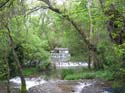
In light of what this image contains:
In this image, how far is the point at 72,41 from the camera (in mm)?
32188

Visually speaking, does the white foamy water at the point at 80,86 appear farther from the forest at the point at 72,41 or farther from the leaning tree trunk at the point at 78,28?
the leaning tree trunk at the point at 78,28

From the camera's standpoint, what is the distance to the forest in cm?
1461

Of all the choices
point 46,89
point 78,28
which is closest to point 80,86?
point 46,89

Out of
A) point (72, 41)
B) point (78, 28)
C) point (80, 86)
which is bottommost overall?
point (80, 86)

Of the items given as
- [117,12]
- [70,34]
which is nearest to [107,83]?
[117,12]

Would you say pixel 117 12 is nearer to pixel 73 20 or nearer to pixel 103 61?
pixel 73 20

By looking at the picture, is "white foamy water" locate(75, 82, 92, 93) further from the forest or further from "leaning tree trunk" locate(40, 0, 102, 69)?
"leaning tree trunk" locate(40, 0, 102, 69)

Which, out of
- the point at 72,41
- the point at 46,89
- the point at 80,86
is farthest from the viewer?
the point at 72,41

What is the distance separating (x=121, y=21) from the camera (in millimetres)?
12914

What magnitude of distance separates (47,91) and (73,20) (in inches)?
318

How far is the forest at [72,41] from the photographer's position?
14.6m

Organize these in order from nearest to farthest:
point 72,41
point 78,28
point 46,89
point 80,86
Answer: point 46,89 < point 80,86 < point 78,28 < point 72,41

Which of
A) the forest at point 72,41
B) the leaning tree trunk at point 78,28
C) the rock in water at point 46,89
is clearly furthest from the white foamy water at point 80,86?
the leaning tree trunk at point 78,28

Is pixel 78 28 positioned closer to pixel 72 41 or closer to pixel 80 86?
pixel 80 86
